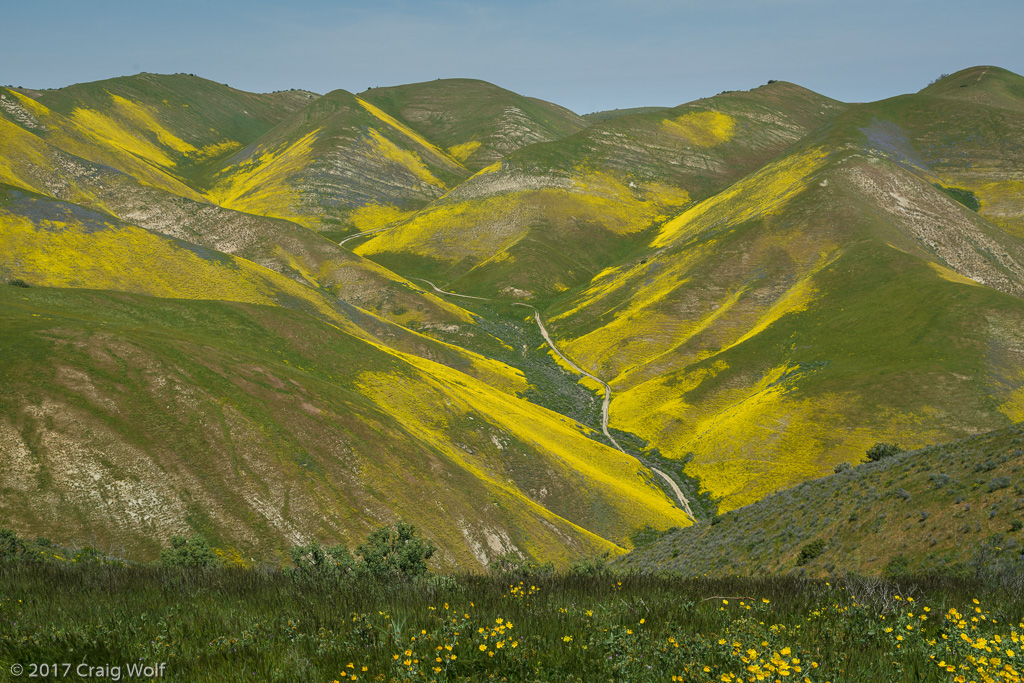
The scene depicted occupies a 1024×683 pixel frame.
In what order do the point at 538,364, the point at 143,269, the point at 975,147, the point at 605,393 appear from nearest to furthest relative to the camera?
the point at 143,269 < the point at 605,393 < the point at 538,364 < the point at 975,147

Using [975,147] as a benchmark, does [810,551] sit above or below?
below

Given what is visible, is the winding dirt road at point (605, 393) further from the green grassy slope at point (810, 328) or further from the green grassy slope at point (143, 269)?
the green grassy slope at point (143, 269)

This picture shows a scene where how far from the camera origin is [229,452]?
30.0m

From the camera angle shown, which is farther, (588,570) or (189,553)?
(588,570)

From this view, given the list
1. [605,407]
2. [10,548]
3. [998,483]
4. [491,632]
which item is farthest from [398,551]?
[605,407]

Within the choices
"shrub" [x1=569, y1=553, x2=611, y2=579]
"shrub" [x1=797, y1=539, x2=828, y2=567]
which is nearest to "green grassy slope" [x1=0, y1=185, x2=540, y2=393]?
"shrub" [x1=569, y1=553, x2=611, y2=579]

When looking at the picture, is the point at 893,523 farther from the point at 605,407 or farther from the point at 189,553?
the point at 605,407

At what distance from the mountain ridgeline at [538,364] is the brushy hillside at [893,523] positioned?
18 cm

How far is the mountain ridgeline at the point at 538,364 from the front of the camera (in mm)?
26984

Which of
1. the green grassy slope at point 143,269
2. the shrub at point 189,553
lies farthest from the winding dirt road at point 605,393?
the shrub at point 189,553

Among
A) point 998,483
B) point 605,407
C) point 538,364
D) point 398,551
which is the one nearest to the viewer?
point 998,483

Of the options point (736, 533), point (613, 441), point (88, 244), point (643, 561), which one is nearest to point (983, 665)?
point (736, 533)

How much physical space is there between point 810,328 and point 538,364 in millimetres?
41958

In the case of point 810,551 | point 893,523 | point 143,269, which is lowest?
point 810,551
